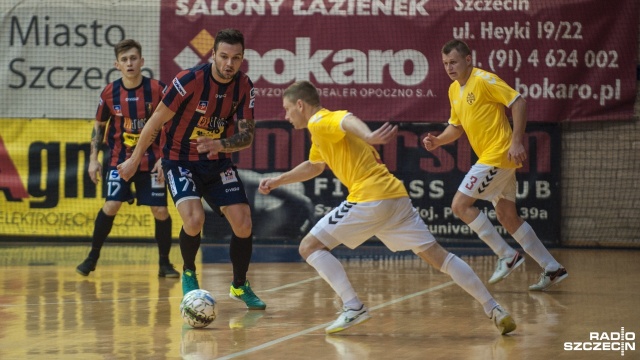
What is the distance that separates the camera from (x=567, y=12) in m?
14.5

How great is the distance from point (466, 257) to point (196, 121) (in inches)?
221

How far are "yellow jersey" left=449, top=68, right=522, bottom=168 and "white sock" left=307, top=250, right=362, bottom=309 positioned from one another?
301 cm

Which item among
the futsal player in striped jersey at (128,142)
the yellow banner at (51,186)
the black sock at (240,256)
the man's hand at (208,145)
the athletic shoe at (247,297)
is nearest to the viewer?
the man's hand at (208,145)

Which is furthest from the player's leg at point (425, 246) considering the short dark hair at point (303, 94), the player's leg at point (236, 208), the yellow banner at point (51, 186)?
the yellow banner at point (51, 186)

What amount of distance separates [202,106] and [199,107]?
25 millimetres

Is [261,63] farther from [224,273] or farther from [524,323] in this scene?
[524,323]

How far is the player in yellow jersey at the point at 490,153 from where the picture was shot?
9.81 metres

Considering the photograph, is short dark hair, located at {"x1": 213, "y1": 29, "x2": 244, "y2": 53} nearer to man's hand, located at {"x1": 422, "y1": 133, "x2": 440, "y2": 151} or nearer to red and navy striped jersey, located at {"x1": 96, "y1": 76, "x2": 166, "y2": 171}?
man's hand, located at {"x1": 422, "y1": 133, "x2": 440, "y2": 151}

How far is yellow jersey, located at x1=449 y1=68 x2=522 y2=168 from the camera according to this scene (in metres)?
9.87

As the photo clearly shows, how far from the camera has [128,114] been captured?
10.9 meters

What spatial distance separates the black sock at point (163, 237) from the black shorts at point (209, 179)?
2736 millimetres

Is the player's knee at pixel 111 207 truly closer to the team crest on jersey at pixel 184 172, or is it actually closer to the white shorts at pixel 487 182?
the team crest on jersey at pixel 184 172

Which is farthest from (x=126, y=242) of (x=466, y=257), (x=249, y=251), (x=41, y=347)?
(x=41, y=347)

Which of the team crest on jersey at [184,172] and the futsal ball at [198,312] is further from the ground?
the team crest on jersey at [184,172]
